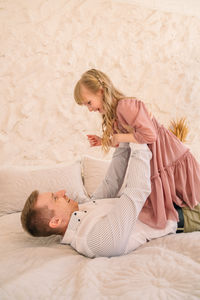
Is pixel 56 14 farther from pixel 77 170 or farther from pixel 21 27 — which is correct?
pixel 77 170

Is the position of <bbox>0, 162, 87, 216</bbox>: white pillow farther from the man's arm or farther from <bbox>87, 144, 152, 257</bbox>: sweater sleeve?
<bbox>87, 144, 152, 257</bbox>: sweater sleeve

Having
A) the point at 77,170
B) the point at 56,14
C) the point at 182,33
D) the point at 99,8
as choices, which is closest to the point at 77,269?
the point at 77,170

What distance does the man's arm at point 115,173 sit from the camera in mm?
1392

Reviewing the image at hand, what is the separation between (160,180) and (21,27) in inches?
71.4

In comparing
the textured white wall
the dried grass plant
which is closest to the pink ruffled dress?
the textured white wall

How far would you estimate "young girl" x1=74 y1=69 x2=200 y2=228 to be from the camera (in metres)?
1.15

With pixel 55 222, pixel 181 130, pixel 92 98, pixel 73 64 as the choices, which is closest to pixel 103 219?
pixel 55 222

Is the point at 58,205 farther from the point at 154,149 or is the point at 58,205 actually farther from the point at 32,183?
the point at 32,183

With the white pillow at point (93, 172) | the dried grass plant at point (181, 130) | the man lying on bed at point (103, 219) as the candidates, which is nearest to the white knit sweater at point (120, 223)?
the man lying on bed at point (103, 219)

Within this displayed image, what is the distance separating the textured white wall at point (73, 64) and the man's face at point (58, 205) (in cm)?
112

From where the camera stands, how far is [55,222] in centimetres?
108

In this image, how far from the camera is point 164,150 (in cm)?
122

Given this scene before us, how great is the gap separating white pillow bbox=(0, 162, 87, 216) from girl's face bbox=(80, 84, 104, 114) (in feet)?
2.30

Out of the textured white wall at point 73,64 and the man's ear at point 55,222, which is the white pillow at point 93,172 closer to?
the textured white wall at point 73,64
